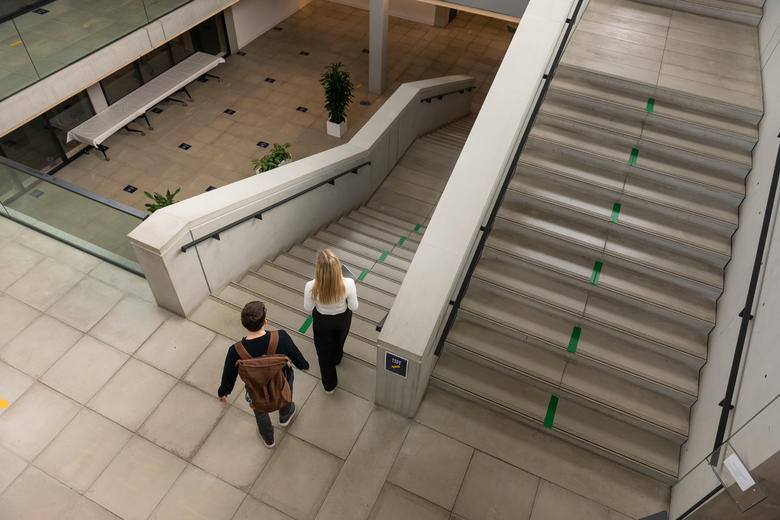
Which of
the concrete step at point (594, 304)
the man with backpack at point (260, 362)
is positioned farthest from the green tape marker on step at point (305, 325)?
the concrete step at point (594, 304)

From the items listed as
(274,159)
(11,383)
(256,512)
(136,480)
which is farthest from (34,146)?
(256,512)

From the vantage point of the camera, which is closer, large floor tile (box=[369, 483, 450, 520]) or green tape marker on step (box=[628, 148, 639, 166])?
large floor tile (box=[369, 483, 450, 520])

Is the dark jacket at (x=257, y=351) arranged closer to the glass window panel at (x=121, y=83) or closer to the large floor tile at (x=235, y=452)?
the large floor tile at (x=235, y=452)

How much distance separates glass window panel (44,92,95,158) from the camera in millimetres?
10133

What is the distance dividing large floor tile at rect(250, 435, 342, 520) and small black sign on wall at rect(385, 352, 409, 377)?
0.93m


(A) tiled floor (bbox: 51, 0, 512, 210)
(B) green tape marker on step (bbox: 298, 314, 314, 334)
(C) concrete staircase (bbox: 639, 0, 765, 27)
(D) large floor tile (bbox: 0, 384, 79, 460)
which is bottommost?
(A) tiled floor (bbox: 51, 0, 512, 210)

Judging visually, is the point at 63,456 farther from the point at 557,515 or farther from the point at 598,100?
the point at 598,100

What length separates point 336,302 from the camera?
3906 mm

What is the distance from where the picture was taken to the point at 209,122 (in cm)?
1181

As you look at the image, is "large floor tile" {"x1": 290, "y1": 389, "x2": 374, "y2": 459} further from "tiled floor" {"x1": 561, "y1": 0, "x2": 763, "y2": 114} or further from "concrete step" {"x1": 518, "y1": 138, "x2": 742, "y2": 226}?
"tiled floor" {"x1": 561, "y1": 0, "x2": 763, "y2": 114}

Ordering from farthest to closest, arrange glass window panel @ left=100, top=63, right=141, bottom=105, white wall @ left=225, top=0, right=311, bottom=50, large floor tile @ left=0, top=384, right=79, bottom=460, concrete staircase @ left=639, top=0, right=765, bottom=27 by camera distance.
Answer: white wall @ left=225, top=0, right=311, bottom=50 < glass window panel @ left=100, top=63, right=141, bottom=105 < concrete staircase @ left=639, top=0, right=765, bottom=27 < large floor tile @ left=0, top=384, right=79, bottom=460

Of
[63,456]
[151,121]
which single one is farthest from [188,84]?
[63,456]

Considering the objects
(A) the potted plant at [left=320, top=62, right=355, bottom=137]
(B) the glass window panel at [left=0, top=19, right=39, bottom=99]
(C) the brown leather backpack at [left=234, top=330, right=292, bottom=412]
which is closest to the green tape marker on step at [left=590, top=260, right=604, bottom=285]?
(C) the brown leather backpack at [left=234, top=330, right=292, bottom=412]

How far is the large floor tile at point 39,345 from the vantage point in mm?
4781
